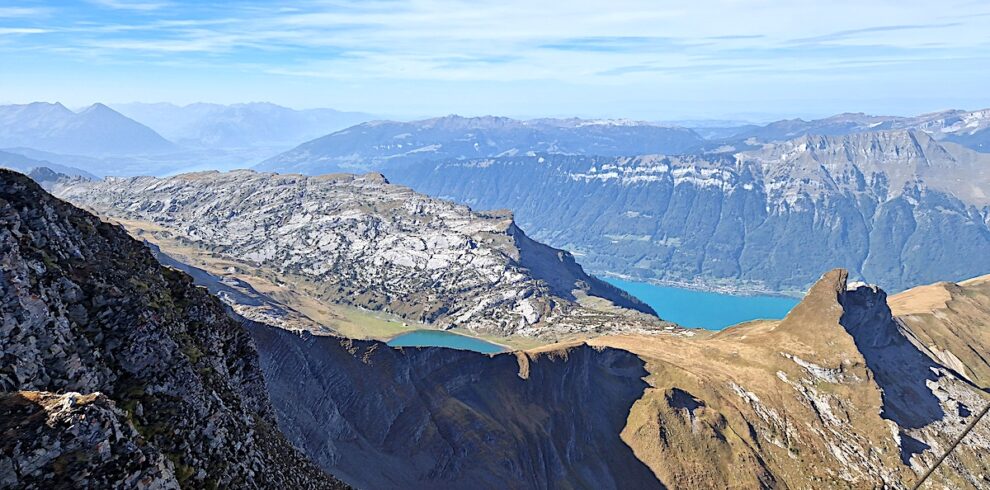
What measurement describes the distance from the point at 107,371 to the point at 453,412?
80258 mm

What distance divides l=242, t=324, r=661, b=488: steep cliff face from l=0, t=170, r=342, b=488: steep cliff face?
30151mm

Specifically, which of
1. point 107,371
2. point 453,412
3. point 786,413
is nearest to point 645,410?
point 786,413

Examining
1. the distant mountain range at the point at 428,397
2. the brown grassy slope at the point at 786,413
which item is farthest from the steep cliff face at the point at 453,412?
the brown grassy slope at the point at 786,413

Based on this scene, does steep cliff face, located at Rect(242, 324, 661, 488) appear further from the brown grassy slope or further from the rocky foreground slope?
the brown grassy slope

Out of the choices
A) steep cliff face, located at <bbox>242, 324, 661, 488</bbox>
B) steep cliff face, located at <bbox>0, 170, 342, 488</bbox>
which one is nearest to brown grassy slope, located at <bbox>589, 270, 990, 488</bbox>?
steep cliff face, located at <bbox>242, 324, 661, 488</bbox>

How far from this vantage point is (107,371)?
2678cm

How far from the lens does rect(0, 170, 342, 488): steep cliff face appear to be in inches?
758

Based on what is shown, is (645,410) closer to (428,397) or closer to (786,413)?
(786,413)

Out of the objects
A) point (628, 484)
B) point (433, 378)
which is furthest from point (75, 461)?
point (628, 484)

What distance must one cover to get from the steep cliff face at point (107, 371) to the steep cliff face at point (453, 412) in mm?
30151

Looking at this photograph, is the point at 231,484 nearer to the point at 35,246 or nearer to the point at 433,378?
the point at 35,246

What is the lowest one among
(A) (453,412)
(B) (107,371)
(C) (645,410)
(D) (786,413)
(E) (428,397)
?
(D) (786,413)

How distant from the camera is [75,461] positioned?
1903 cm

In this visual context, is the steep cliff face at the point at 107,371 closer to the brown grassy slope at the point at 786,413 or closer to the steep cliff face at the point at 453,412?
the steep cliff face at the point at 453,412
